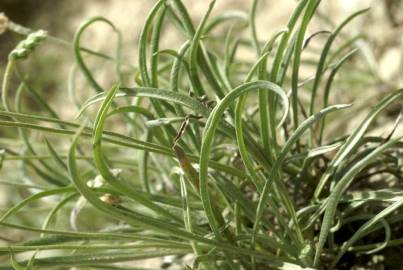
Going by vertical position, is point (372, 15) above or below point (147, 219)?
above

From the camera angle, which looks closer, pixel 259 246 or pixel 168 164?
pixel 259 246

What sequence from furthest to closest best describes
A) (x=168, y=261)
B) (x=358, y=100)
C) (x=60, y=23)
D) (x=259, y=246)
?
(x=60, y=23) < (x=358, y=100) < (x=168, y=261) < (x=259, y=246)


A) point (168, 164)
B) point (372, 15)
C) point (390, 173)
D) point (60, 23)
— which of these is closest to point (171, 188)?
point (168, 164)

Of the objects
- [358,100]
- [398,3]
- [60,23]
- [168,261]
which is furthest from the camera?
[60,23]

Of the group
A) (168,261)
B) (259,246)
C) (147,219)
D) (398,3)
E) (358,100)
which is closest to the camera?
(147,219)

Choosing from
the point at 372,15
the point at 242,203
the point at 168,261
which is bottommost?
the point at 168,261

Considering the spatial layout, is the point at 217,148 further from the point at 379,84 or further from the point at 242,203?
the point at 379,84

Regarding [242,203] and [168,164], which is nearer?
[242,203]

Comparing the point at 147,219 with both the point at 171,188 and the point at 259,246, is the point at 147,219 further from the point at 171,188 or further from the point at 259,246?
the point at 171,188

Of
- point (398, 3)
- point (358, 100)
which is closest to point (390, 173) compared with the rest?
point (358, 100)
